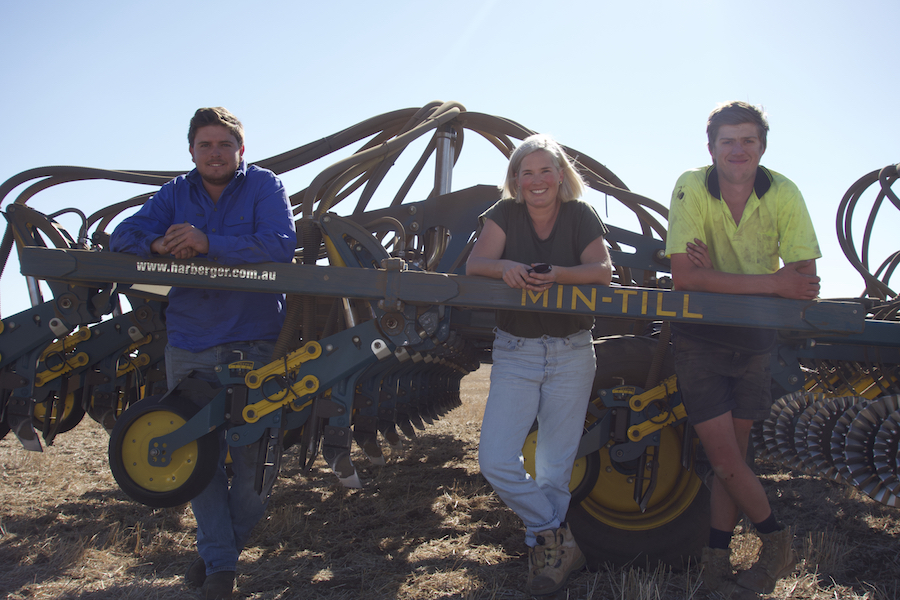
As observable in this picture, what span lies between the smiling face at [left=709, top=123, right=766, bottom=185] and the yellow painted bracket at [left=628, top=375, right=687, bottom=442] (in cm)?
105

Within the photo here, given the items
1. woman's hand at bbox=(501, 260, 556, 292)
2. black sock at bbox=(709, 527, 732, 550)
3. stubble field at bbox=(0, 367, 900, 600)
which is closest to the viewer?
woman's hand at bbox=(501, 260, 556, 292)

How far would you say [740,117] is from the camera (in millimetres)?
2564

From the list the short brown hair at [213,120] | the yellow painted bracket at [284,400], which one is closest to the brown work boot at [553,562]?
the yellow painted bracket at [284,400]

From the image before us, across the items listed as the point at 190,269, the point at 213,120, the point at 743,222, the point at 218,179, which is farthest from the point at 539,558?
the point at 213,120

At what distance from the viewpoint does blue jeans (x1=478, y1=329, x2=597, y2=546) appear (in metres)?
2.58

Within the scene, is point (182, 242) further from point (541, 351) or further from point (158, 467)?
point (541, 351)

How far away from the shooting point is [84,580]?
120 inches

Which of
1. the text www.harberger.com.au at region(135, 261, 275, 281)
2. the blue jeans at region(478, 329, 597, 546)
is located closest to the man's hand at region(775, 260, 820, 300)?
the blue jeans at region(478, 329, 597, 546)

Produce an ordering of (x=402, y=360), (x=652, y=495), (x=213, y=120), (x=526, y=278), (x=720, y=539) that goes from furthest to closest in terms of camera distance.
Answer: (x=402, y=360), (x=652, y=495), (x=213, y=120), (x=720, y=539), (x=526, y=278)

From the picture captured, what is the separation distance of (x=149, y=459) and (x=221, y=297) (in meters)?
0.84

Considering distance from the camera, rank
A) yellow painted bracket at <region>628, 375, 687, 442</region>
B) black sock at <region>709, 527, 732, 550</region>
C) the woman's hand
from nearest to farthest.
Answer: the woman's hand, black sock at <region>709, 527, 732, 550</region>, yellow painted bracket at <region>628, 375, 687, 442</region>

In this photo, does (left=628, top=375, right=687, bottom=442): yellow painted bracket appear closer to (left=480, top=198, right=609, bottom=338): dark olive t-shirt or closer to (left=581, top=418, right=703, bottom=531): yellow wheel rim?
(left=581, top=418, right=703, bottom=531): yellow wheel rim

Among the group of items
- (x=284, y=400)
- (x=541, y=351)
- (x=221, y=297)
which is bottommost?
(x=284, y=400)

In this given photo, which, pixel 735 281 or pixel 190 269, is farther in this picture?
pixel 190 269
